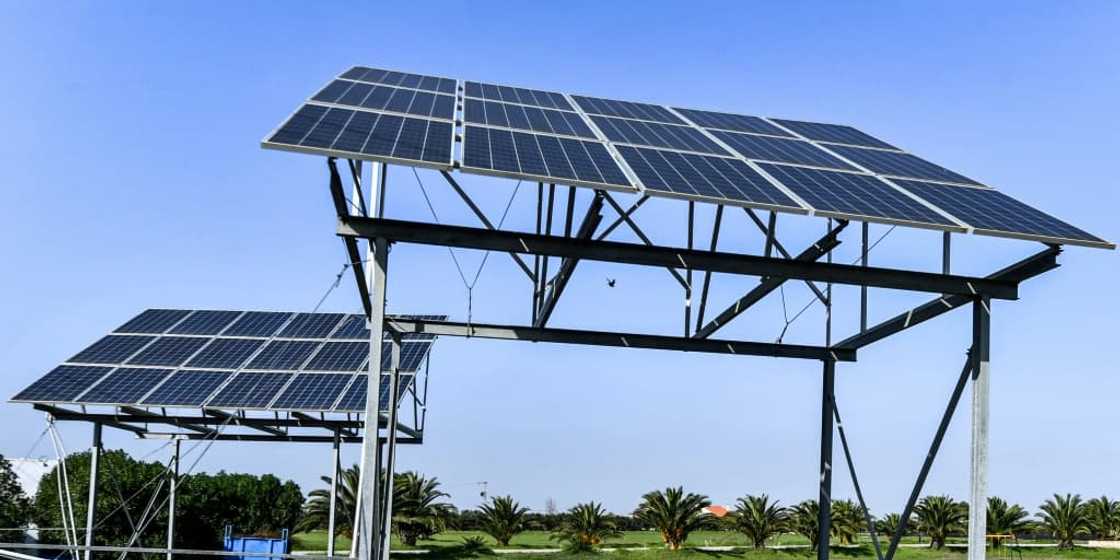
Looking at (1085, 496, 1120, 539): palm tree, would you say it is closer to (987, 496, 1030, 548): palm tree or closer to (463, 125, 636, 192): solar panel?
(987, 496, 1030, 548): palm tree

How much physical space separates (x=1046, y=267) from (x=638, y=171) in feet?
15.8

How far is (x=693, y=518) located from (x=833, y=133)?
34722 mm

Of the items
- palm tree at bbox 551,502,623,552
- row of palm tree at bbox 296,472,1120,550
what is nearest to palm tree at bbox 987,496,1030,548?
row of palm tree at bbox 296,472,1120,550

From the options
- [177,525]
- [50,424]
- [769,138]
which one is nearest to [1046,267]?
[769,138]

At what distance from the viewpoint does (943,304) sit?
13383 millimetres

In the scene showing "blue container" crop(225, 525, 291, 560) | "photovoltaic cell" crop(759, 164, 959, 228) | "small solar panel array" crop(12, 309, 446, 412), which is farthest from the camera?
"blue container" crop(225, 525, 291, 560)

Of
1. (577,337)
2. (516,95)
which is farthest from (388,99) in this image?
(577,337)

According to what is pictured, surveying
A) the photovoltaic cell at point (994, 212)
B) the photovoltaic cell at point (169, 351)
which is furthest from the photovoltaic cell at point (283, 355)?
the photovoltaic cell at point (994, 212)

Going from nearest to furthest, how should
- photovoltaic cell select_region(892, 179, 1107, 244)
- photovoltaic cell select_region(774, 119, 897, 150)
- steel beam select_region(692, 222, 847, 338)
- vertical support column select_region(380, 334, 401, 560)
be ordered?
photovoltaic cell select_region(892, 179, 1107, 244) < steel beam select_region(692, 222, 847, 338) < vertical support column select_region(380, 334, 401, 560) < photovoltaic cell select_region(774, 119, 897, 150)

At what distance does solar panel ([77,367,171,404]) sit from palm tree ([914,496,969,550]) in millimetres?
45521

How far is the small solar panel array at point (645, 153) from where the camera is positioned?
11547 millimetres

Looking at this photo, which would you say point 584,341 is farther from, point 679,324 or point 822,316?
point 822,316

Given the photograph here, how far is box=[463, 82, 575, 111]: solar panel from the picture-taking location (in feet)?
57.2

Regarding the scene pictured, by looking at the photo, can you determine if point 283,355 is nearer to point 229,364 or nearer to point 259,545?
point 229,364
